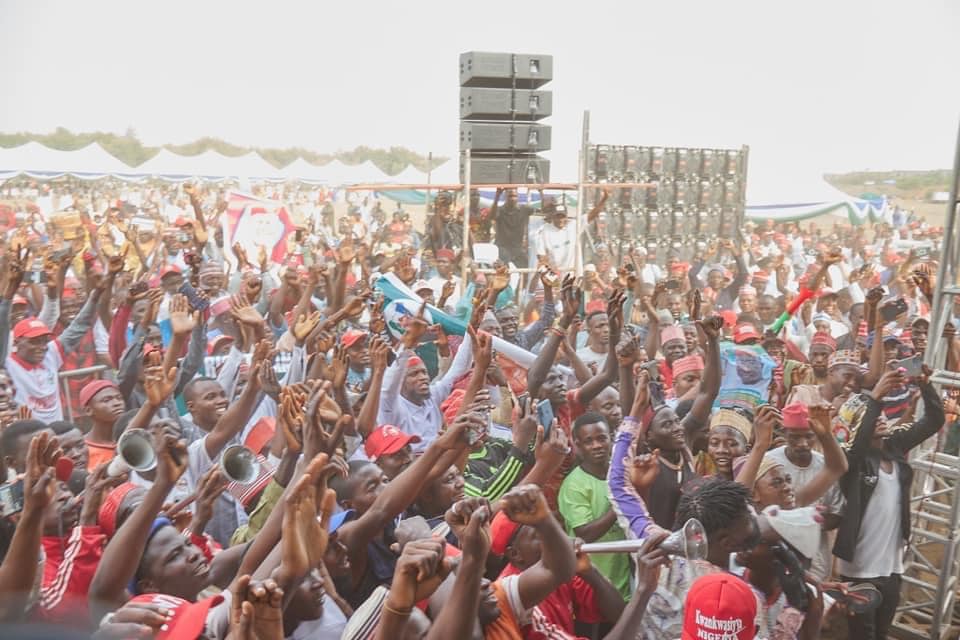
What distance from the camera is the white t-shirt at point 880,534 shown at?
146 inches

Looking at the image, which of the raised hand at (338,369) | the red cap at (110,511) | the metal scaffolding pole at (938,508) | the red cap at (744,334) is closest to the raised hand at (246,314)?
the raised hand at (338,369)

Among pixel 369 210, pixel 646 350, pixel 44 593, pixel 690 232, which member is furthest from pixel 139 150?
pixel 44 593

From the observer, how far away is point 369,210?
14617 mm

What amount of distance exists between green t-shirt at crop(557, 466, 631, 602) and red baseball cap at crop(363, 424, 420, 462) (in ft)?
1.84

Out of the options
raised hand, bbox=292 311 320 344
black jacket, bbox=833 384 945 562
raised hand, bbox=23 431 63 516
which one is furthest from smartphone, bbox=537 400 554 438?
raised hand, bbox=23 431 63 516

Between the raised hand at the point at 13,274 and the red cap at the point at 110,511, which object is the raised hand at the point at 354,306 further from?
the red cap at the point at 110,511

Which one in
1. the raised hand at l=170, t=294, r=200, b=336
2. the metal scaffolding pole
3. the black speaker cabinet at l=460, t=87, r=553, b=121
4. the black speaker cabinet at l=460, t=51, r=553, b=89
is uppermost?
the black speaker cabinet at l=460, t=51, r=553, b=89

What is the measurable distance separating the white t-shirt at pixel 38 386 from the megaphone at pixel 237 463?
1.87m

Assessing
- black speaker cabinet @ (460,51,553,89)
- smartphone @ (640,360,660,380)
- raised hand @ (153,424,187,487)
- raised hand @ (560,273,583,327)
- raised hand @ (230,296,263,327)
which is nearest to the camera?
raised hand @ (153,424,187,487)

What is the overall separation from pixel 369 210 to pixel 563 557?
12755 millimetres

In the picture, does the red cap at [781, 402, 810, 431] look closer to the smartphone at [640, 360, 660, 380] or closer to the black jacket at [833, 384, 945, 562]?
the black jacket at [833, 384, 945, 562]

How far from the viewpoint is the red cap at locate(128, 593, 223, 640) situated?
1.83m

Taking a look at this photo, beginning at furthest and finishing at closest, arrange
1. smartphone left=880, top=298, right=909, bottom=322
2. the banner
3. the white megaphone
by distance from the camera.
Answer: the banner, smartphone left=880, top=298, right=909, bottom=322, the white megaphone

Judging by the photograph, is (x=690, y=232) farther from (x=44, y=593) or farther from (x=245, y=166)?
(x=44, y=593)
